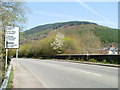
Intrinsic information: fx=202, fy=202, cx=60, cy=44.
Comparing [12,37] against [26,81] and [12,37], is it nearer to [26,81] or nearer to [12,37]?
[12,37]

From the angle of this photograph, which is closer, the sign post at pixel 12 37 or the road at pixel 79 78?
the sign post at pixel 12 37

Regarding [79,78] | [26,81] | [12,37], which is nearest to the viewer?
[12,37]

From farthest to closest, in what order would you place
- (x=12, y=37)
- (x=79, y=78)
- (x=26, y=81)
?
(x=79, y=78)
(x=26, y=81)
(x=12, y=37)

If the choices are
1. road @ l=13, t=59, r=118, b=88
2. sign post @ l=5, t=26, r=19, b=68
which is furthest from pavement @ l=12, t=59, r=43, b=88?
sign post @ l=5, t=26, r=19, b=68

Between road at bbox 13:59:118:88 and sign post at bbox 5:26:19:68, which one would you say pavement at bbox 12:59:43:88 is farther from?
sign post at bbox 5:26:19:68

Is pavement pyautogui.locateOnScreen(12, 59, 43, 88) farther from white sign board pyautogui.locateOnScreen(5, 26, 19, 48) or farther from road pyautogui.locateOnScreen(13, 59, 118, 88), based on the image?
white sign board pyautogui.locateOnScreen(5, 26, 19, 48)

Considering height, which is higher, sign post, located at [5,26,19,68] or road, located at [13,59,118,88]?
sign post, located at [5,26,19,68]

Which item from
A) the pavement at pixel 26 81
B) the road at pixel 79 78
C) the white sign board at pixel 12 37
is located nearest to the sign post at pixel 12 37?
the white sign board at pixel 12 37

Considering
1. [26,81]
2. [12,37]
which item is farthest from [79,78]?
[12,37]

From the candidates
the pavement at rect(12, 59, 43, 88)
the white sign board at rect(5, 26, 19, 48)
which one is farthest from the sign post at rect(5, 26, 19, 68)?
the pavement at rect(12, 59, 43, 88)

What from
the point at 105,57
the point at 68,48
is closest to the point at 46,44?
the point at 68,48

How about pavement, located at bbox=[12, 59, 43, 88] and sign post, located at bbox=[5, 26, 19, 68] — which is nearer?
sign post, located at bbox=[5, 26, 19, 68]

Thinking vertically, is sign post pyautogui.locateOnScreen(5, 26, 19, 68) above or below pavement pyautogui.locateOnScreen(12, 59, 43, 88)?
above

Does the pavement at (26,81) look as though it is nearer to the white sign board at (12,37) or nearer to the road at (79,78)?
the road at (79,78)
